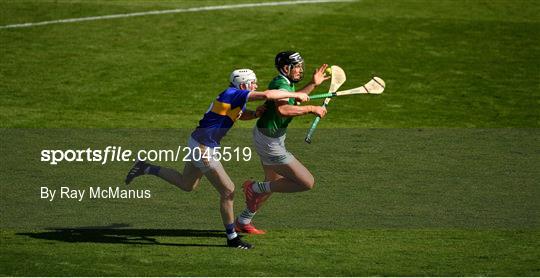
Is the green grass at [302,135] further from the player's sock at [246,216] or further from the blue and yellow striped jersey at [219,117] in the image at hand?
the blue and yellow striped jersey at [219,117]

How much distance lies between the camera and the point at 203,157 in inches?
609

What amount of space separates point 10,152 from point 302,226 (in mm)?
6189

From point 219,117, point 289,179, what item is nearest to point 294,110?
point 219,117

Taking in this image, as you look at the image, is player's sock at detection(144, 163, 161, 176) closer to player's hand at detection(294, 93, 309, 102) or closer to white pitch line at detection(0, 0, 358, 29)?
player's hand at detection(294, 93, 309, 102)

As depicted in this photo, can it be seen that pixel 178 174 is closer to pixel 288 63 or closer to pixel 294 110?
pixel 294 110

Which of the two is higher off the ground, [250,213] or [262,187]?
[262,187]

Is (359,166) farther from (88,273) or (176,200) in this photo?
(88,273)

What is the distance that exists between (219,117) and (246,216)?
1.58 meters

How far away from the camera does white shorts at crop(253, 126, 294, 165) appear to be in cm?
1586

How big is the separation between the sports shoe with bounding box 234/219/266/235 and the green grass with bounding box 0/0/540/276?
0.18 meters

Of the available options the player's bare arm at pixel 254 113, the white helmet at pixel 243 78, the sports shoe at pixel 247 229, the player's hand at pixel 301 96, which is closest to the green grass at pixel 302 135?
the sports shoe at pixel 247 229

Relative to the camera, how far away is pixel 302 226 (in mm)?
16625

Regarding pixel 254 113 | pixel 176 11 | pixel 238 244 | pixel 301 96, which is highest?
pixel 301 96

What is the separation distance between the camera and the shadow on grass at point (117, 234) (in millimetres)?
15766
